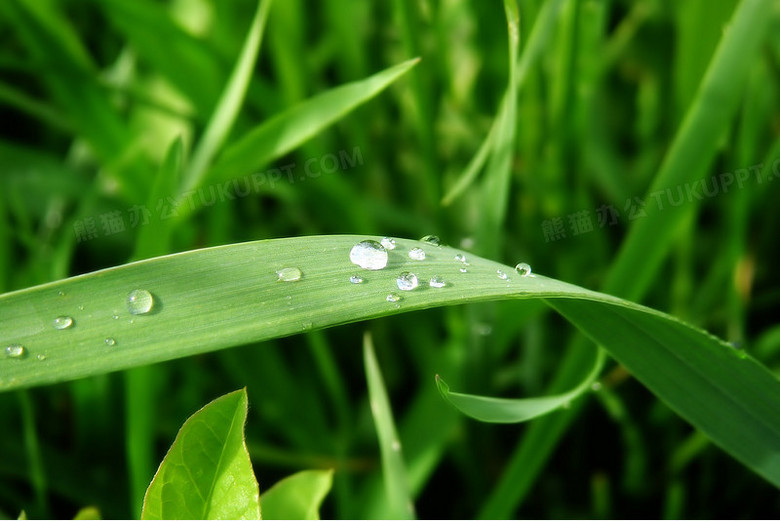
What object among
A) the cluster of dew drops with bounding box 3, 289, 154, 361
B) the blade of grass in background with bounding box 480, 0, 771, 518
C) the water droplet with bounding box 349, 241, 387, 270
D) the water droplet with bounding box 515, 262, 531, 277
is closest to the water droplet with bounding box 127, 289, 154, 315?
the cluster of dew drops with bounding box 3, 289, 154, 361

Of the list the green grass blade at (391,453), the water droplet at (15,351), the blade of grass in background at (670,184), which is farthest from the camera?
the blade of grass in background at (670,184)

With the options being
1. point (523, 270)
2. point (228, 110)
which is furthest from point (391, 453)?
point (228, 110)

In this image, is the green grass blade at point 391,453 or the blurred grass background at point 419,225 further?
the blurred grass background at point 419,225

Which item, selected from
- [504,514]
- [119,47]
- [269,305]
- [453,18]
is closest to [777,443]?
[504,514]

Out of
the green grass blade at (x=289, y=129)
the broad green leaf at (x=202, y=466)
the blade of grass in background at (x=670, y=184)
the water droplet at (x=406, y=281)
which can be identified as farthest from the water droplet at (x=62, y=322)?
the blade of grass in background at (x=670, y=184)

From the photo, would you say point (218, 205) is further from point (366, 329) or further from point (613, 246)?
point (613, 246)

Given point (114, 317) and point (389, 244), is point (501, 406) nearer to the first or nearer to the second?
point (389, 244)

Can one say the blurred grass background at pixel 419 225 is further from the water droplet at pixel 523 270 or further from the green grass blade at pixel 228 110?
the water droplet at pixel 523 270
